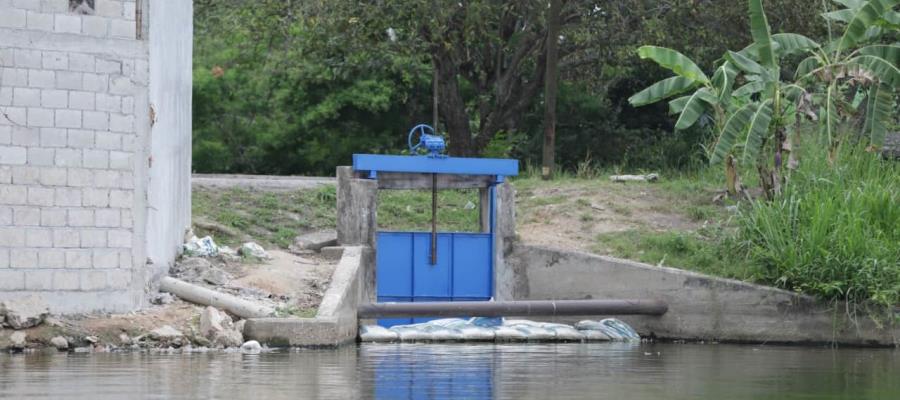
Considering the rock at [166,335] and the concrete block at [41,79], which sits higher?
the concrete block at [41,79]

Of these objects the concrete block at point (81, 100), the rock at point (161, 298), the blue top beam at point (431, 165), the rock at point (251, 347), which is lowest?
the rock at point (251, 347)

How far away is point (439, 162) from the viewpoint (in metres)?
23.1

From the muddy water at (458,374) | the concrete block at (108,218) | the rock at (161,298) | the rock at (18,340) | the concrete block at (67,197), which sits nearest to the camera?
the muddy water at (458,374)

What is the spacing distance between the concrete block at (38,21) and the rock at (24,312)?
3507mm

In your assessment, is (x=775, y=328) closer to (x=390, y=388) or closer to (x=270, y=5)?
(x=390, y=388)

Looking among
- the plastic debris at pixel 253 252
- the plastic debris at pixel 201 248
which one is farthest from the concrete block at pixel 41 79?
the plastic debris at pixel 253 252

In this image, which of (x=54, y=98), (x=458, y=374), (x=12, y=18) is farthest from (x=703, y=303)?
(x=12, y=18)

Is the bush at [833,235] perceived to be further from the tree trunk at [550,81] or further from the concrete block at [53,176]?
the concrete block at [53,176]

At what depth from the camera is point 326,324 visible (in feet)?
57.8

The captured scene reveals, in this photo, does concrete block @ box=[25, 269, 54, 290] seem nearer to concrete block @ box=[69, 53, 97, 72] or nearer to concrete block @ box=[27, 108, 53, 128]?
concrete block @ box=[27, 108, 53, 128]

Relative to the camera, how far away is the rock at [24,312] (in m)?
16.6

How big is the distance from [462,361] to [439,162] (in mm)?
7206

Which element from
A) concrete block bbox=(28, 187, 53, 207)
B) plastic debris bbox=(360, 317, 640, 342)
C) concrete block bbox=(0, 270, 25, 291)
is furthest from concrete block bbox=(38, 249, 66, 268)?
plastic debris bbox=(360, 317, 640, 342)

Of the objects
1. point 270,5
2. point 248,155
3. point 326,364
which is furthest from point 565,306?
point 248,155
